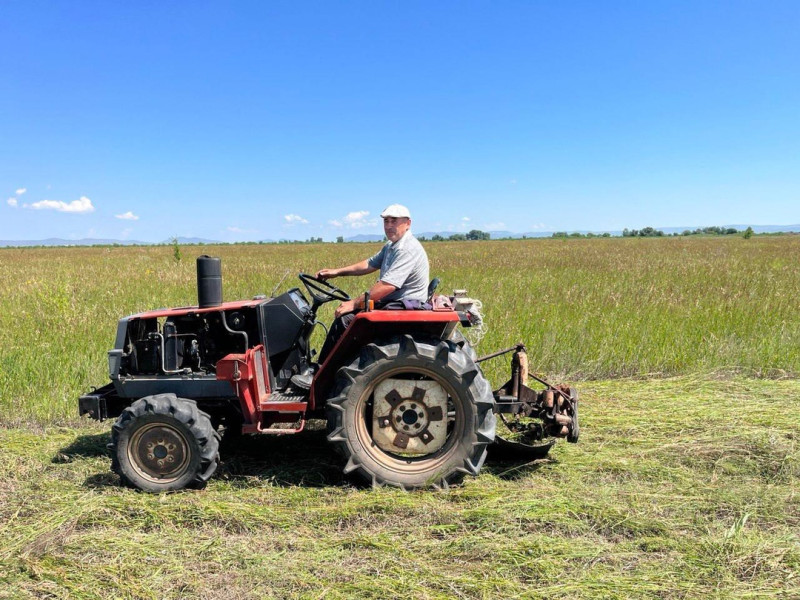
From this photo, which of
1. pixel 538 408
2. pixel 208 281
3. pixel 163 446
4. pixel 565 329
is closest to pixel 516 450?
pixel 538 408

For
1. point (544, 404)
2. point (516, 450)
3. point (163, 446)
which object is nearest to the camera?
point (163, 446)

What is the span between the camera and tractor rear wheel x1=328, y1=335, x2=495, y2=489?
3383mm

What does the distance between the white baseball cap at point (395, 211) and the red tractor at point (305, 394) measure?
26.7 inches

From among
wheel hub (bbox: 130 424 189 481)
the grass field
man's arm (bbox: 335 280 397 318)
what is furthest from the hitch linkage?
wheel hub (bbox: 130 424 189 481)

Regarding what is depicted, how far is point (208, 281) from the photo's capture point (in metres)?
3.74

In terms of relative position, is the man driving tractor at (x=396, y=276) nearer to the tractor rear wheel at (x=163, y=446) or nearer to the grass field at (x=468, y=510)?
Answer: the tractor rear wheel at (x=163, y=446)

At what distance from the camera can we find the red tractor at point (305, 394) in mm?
3383

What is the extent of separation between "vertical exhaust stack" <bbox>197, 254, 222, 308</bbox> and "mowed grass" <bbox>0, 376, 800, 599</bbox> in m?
1.22

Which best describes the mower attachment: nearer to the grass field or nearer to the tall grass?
the grass field

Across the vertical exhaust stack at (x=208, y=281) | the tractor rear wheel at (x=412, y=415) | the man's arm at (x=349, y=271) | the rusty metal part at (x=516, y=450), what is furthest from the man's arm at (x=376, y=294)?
the rusty metal part at (x=516, y=450)

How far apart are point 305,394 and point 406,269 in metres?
1.20

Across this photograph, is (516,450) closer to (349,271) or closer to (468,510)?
(468,510)

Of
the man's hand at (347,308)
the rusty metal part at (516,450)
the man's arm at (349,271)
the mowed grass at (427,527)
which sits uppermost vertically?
the man's arm at (349,271)

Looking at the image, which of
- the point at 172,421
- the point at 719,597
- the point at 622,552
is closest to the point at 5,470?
the point at 172,421
